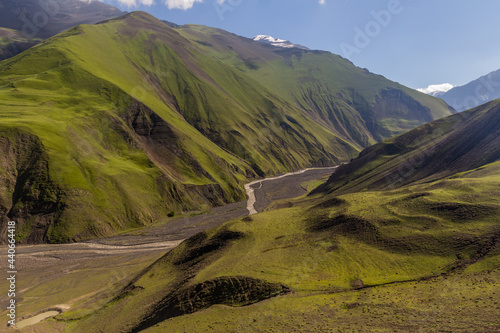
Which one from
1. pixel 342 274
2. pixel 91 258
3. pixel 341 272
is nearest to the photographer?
pixel 342 274

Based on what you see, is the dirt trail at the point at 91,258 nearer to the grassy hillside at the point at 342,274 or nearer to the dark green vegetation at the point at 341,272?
the dark green vegetation at the point at 341,272

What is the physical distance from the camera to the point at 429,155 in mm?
122000

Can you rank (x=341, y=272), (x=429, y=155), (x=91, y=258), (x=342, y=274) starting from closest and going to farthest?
1. (x=342, y=274)
2. (x=341, y=272)
3. (x=91, y=258)
4. (x=429, y=155)

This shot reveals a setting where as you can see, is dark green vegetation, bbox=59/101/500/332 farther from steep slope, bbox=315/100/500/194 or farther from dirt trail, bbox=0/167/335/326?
steep slope, bbox=315/100/500/194

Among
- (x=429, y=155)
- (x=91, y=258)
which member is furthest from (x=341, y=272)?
(x=429, y=155)

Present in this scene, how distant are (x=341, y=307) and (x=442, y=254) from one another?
823 inches

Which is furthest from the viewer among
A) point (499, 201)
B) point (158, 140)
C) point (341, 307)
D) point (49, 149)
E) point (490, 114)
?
point (158, 140)

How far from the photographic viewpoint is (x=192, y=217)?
5064 inches

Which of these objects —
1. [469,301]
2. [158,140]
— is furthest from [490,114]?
[158,140]

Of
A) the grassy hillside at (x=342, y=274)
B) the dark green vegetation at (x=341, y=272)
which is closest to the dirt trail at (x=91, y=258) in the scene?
the dark green vegetation at (x=341, y=272)

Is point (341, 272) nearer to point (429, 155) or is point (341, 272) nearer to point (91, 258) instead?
point (91, 258)

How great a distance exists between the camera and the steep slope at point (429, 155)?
106062 mm

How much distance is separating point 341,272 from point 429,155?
4006 inches

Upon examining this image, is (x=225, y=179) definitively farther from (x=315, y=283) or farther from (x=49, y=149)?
(x=315, y=283)
